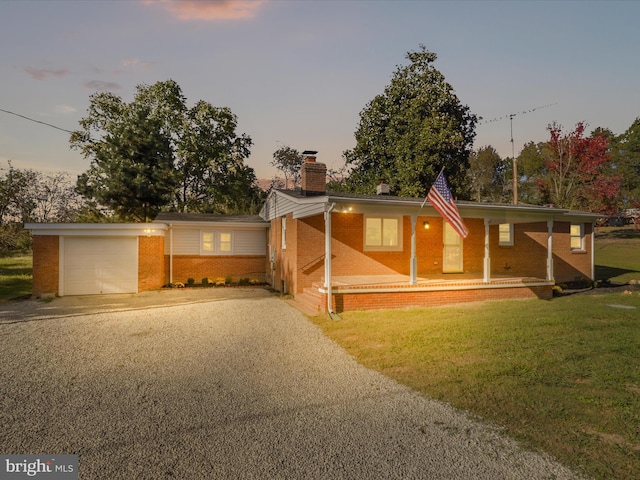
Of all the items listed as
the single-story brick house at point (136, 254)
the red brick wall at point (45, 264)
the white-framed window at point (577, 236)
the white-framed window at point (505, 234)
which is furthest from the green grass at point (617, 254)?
the red brick wall at point (45, 264)

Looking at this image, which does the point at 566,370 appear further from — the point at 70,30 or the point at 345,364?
the point at 70,30

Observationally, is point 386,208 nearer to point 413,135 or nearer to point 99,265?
point 99,265

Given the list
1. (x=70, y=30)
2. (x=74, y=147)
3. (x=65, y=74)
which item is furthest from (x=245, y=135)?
(x=70, y=30)

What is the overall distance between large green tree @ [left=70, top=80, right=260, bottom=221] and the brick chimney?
16.5 meters

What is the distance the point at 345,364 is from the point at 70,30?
14152 mm

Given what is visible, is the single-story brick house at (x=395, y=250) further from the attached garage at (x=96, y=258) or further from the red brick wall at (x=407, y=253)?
the attached garage at (x=96, y=258)

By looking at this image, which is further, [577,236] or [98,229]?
[577,236]

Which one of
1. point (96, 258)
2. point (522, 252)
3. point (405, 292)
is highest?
point (522, 252)

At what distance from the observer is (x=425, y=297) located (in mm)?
11547

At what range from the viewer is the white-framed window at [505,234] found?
53.4 ft

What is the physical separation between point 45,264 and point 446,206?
14.4 meters

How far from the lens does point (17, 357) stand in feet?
22.2

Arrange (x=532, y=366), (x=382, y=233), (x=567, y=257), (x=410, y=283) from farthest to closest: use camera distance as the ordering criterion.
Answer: (x=567, y=257) < (x=382, y=233) < (x=410, y=283) < (x=532, y=366)

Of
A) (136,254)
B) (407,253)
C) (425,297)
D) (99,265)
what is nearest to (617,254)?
(407,253)
